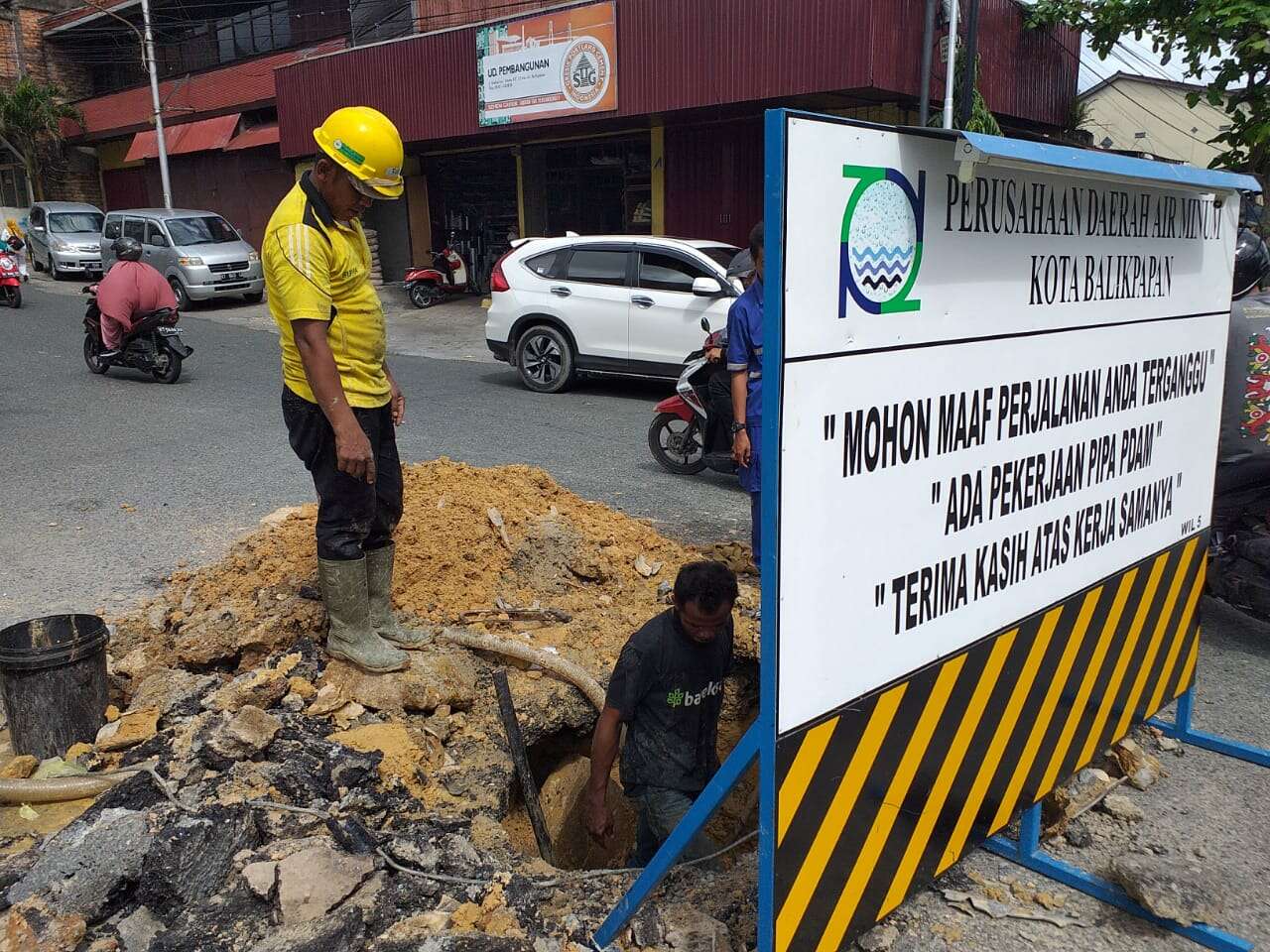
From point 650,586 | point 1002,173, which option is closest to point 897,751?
point 1002,173

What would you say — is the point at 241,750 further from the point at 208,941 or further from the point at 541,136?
the point at 541,136

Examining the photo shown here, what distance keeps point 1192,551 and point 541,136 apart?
17.3m

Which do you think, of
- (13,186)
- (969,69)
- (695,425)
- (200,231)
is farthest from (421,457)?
(13,186)

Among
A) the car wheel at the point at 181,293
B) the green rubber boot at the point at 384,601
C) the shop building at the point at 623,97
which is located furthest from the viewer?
the car wheel at the point at 181,293

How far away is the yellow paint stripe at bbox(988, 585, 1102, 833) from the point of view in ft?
9.33

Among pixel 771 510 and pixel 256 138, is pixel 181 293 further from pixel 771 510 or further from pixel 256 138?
pixel 771 510

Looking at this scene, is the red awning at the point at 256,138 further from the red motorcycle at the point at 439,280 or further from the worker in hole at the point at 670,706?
the worker in hole at the point at 670,706

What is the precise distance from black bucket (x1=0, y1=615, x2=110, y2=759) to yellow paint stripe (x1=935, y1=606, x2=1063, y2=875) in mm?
2754

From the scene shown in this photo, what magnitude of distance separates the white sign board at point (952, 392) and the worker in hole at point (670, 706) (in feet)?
2.79

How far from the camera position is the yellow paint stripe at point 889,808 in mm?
2348

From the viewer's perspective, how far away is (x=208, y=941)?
7.85 feet

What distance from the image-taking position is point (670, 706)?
3.26 metres

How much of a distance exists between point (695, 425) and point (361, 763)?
4825mm

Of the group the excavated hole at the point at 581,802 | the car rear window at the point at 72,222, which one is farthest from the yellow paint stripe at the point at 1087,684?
the car rear window at the point at 72,222
